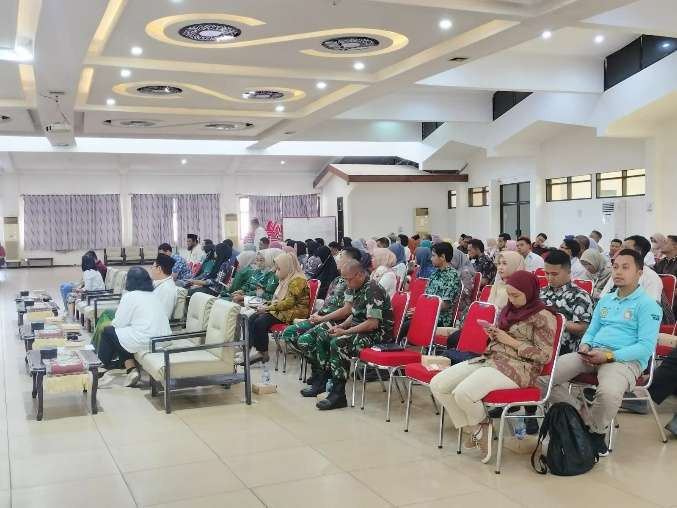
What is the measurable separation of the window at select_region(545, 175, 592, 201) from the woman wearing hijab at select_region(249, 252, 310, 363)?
1061 centimetres

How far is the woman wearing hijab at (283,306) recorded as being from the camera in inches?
272

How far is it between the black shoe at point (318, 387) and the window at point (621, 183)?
10406 millimetres

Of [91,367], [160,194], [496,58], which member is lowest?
[91,367]

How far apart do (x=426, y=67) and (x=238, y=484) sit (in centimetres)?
660

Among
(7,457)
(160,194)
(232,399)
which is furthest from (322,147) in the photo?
(7,457)

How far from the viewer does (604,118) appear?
13.3m

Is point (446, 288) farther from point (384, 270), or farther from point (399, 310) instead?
point (384, 270)

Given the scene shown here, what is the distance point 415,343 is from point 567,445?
1.74 meters

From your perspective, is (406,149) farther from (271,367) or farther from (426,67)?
(271,367)

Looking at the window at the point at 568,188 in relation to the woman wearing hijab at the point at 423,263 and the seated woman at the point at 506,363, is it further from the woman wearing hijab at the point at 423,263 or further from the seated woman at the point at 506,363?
the seated woman at the point at 506,363

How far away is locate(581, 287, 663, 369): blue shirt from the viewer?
13.6 feet

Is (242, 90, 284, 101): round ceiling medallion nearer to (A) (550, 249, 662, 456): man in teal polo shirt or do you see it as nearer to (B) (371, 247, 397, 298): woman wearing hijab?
(B) (371, 247, 397, 298): woman wearing hijab

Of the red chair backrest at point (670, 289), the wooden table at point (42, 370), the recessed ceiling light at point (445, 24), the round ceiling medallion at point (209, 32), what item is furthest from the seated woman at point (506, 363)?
the round ceiling medallion at point (209, 32)

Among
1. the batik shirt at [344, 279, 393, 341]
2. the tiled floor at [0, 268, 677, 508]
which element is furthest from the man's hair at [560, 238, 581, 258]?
the batik shirt at [344, 279, 393, 341]
